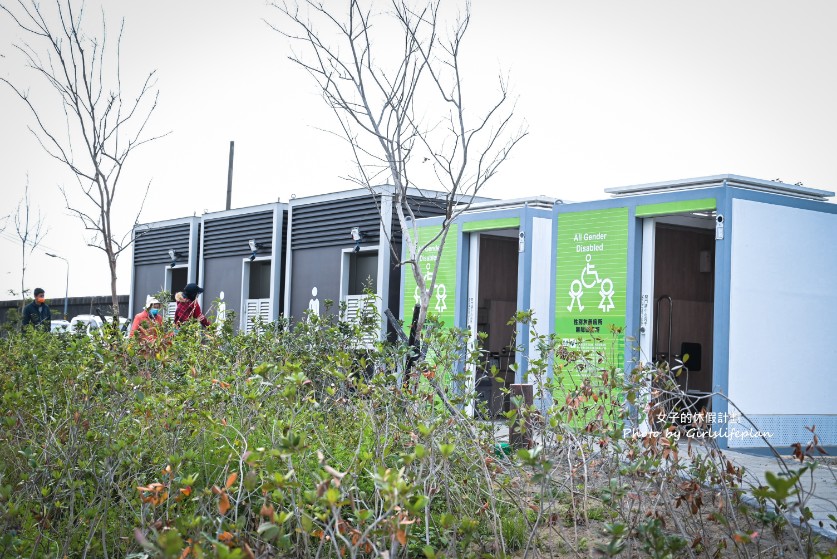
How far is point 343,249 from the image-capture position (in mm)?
17484

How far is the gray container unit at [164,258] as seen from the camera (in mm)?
22312

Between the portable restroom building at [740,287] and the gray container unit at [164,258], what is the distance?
37.5 ft

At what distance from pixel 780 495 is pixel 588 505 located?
3.19m

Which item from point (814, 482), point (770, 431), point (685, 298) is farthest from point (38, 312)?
point (814, 482)

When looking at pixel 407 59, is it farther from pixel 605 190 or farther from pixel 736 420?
pixel 736 420

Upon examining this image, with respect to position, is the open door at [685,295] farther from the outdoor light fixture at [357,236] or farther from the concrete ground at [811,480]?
the outdoor light fixture at [357,236]

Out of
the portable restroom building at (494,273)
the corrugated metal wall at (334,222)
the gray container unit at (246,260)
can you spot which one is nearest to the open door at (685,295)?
the portable restroom building at (494,273)

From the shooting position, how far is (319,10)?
452 inches

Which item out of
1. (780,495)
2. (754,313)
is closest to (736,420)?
(754,313)

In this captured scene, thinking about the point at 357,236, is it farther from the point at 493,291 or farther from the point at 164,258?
the point at 164,258

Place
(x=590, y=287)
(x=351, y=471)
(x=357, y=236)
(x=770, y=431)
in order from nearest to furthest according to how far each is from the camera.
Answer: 1. (x=351, y=471)
2. (x=770, y=431)
3. (x=590, y=287)
4. (x=357, y=236)

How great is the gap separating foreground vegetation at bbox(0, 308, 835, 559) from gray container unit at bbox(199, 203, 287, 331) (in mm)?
11941

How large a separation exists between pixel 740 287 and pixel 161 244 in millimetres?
15647

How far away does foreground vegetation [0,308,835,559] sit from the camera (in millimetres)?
4648
